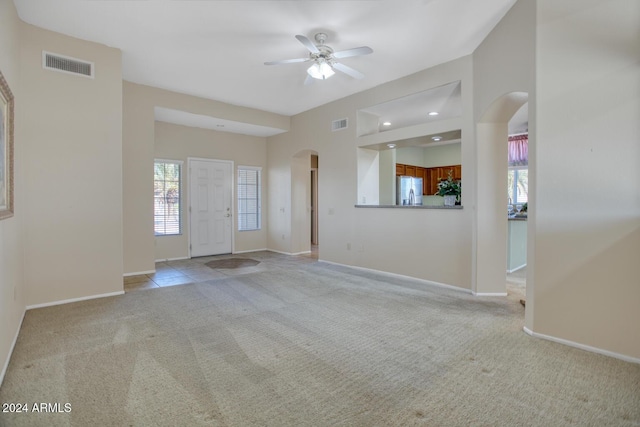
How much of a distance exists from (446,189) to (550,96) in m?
2.30

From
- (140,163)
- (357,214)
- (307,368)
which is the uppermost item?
(140,163)

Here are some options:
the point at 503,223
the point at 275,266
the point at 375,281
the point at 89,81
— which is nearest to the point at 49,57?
the point at 89,81

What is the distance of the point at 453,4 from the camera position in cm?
303

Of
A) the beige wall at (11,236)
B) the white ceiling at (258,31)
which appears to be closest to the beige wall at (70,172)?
the beige wall at (11,236)

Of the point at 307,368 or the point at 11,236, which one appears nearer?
the point at 307,368

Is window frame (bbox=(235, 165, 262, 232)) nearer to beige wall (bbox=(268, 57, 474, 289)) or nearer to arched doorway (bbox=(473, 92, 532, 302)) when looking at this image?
beige wall (bbox=(268, 57, 474, 289))

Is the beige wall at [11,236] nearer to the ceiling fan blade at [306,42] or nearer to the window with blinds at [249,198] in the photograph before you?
the ceiling fan blade at [306,42]

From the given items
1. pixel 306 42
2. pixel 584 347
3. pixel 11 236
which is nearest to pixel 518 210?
pixel 584 347

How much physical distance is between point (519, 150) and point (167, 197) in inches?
310

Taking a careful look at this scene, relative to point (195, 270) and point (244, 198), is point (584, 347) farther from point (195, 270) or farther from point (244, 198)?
point (244, 198)

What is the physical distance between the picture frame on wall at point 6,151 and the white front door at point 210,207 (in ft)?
13.0

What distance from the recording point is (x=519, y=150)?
23.2 feet

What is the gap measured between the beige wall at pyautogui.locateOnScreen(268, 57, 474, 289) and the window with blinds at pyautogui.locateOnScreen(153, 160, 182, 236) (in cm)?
216

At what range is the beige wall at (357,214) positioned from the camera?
4.25 m
